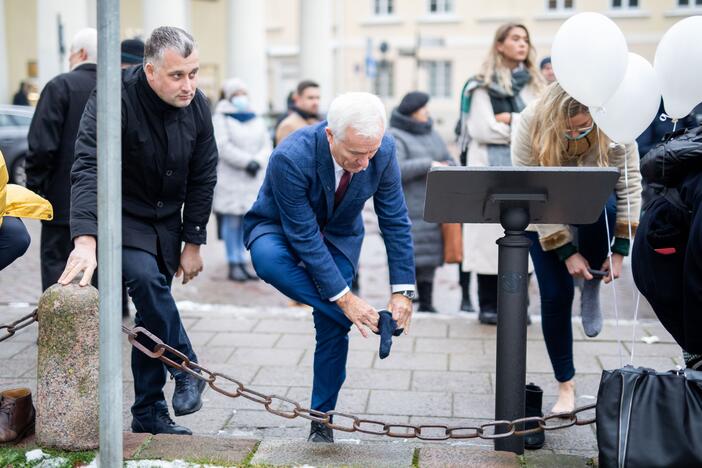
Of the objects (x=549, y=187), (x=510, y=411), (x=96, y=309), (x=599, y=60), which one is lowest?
(x=510, y=411)

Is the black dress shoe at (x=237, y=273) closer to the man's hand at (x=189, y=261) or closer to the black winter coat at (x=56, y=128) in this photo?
the black winter coat at (x=56, y=128)

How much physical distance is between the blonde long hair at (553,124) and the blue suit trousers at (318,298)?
110 centimetres

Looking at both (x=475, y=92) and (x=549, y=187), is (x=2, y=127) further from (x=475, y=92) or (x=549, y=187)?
(x=549, y=187)

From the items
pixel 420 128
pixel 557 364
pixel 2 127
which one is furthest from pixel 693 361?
pixel 2 127

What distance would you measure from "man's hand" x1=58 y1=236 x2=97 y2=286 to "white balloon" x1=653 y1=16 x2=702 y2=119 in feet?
8.43

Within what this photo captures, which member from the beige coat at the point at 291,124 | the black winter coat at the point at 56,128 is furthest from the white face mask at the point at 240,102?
the black winter coat at the point at 56,128

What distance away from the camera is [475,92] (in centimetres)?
675

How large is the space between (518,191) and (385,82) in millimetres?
39203

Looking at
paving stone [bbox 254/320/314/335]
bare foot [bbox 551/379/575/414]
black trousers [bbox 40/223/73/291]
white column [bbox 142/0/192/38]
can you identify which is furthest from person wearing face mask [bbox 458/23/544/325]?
white column [bbox 142/0/192/38]

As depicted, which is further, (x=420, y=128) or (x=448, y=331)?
(x=420, y=128)

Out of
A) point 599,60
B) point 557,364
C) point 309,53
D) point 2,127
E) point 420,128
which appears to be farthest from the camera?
point 309,53

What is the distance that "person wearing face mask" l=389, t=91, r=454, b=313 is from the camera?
24.7 ft

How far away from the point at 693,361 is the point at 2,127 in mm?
15012

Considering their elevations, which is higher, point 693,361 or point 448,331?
point 693,361
